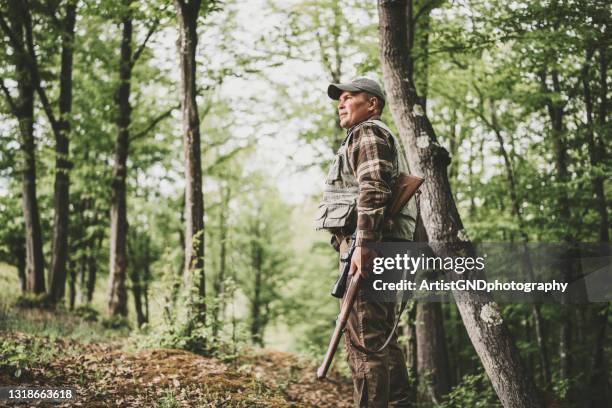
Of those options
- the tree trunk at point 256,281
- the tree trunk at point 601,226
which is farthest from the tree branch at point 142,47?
the tree trunk at point 256,281

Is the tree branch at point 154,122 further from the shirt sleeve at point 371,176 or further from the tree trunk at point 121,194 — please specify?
the shirt sleeve at point 371,176

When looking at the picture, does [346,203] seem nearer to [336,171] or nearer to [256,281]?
[336,171]

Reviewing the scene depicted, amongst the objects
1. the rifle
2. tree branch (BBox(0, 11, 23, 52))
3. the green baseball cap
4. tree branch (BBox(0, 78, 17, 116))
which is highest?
tree branch (BBox(0, 11, 23, 52))

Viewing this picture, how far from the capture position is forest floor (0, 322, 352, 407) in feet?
14.8

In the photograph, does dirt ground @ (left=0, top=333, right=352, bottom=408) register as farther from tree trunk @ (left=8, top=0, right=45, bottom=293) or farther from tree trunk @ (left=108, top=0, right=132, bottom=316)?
tree trunk @ (left=108, top=0, right=132, bottom=316)

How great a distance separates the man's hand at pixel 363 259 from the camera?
3279 millimetres

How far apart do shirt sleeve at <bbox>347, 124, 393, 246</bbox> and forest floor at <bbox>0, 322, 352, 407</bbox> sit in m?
2.35

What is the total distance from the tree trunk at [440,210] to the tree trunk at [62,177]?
1029 cm

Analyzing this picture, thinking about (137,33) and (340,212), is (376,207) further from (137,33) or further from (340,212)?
(137,33)

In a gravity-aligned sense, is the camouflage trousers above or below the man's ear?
below

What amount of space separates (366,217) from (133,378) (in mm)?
3397

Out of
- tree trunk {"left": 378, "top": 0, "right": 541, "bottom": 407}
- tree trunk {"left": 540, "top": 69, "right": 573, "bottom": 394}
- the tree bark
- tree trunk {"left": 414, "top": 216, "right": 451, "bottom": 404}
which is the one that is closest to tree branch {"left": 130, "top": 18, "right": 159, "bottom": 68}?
the tree bark

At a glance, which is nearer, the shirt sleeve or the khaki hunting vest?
the shirt sleeve

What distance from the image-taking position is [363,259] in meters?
3.29
